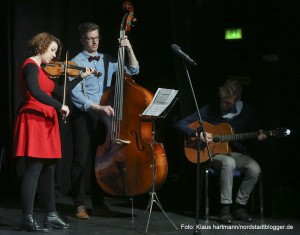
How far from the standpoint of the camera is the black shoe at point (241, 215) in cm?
484

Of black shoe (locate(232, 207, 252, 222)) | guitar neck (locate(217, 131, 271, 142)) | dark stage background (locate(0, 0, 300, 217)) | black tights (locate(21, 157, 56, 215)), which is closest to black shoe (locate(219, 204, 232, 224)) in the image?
black shoe (locate(232, 207, 252, 222))

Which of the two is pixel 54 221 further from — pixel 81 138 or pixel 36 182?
pixel 81 138

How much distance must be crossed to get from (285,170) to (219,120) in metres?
1.36

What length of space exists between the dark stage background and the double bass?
1090mm

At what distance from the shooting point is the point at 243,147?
5074mm

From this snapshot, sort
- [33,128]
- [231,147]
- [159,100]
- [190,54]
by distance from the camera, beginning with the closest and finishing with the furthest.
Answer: [33,128], [159,100], [231,147], [190,54]

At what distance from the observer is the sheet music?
426 cm

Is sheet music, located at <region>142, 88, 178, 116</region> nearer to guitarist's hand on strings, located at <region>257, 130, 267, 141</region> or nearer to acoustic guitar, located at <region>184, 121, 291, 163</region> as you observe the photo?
acoustic guitar, located at <region>184, 121, 291, 163</region>

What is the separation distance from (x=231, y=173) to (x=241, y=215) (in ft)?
1.20

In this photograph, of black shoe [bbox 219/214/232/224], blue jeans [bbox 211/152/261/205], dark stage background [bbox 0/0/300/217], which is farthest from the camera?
dark stage background [bbox 0/0/300/217]

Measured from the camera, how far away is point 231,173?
4.82 metres

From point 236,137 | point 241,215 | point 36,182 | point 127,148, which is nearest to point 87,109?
point 127,148

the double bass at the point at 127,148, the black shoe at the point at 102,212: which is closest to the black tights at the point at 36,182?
the double bass at the point at 127,148

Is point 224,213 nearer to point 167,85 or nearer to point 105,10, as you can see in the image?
point 167,85
